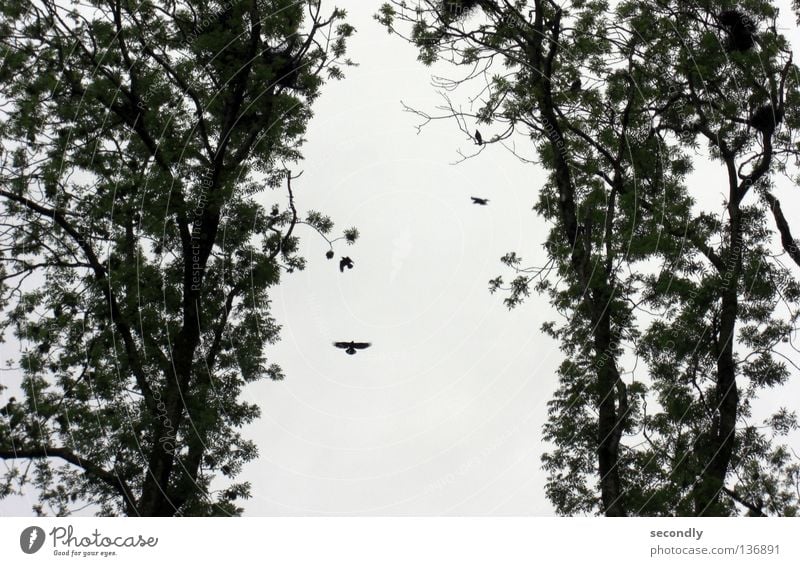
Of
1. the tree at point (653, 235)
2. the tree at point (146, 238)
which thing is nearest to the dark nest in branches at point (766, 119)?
the tree at point (653, 235)

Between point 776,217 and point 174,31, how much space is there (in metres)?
12.1

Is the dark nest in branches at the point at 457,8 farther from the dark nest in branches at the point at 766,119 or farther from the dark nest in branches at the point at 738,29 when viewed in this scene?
the dark nest in branches at the point at 766,119

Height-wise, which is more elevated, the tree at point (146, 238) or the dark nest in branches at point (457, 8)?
the dark nest in branches at point (457, 8)

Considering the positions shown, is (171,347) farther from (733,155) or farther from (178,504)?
(733,155)

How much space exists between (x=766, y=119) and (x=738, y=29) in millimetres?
1752

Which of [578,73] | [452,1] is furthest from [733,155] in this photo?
[452,1]

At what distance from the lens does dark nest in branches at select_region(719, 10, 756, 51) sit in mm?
13688

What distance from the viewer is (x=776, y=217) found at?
13469 millimetres
